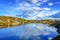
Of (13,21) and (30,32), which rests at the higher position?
(13,21)

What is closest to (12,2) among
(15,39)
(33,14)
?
(33,14)

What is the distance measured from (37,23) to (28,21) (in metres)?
0.26

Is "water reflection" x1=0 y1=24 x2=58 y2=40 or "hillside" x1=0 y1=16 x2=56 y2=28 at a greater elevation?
"hillside" x1=0 y1=16 x2=56 y2=28

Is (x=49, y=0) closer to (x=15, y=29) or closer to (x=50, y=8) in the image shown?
(x=50, y=8)

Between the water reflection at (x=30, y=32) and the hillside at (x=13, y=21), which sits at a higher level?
the hillside at (x=13, y=21)

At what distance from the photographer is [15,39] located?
447 centimetres

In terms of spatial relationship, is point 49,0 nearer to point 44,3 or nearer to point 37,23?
point 44,3

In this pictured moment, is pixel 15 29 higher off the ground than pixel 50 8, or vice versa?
pixel 50 8

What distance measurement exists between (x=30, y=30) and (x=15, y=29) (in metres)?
0.42

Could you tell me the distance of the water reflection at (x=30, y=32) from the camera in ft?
14.8

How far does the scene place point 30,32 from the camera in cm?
457

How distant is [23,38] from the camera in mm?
4520

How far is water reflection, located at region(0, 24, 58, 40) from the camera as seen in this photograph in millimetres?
4508

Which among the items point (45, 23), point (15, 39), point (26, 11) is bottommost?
point (15, 39)
